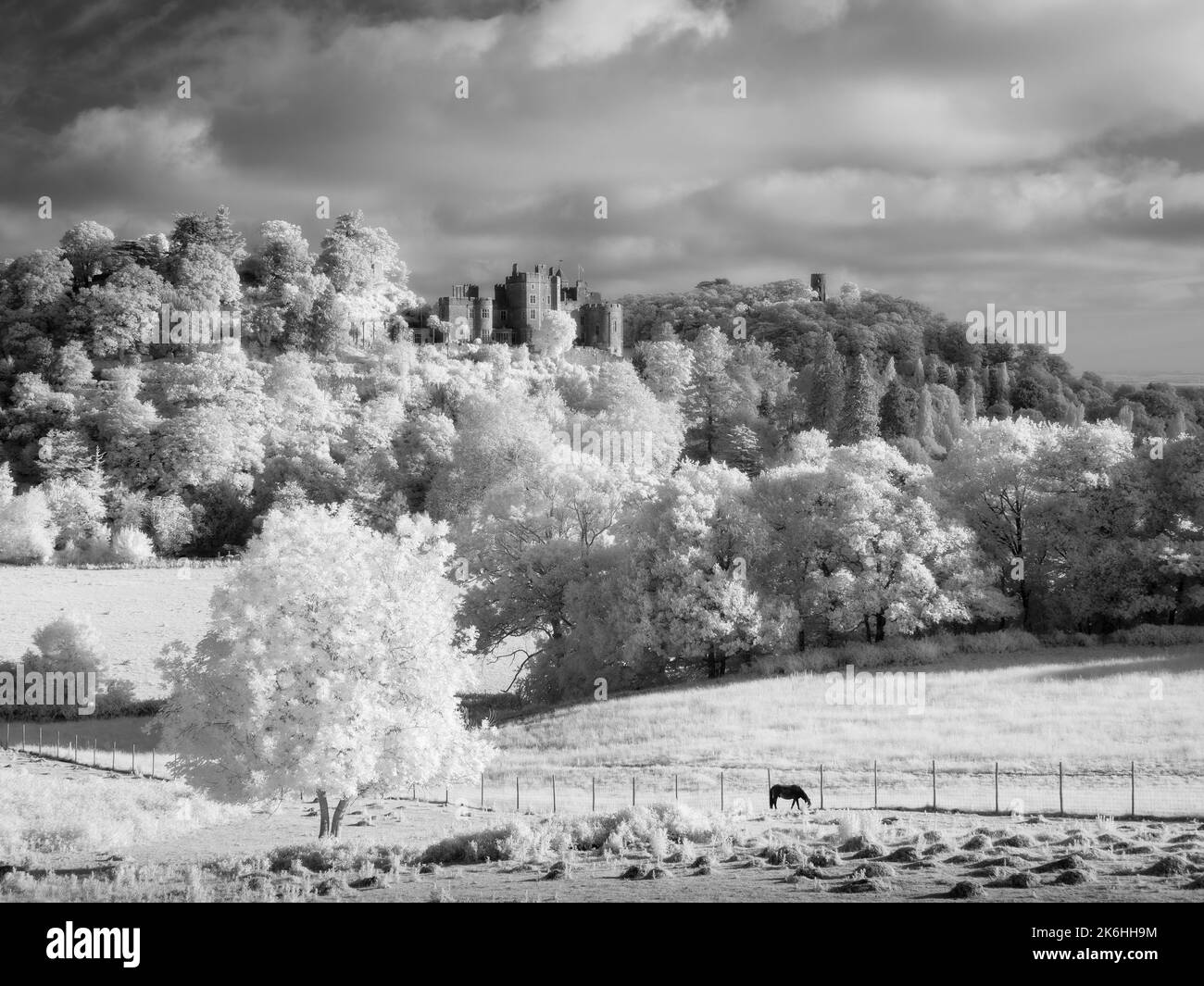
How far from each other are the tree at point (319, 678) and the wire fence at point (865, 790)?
2.84 meters

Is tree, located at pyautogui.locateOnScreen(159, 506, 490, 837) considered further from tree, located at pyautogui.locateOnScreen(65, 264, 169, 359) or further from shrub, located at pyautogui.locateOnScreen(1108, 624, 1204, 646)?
tree, located at pyautogui.locateOnScreen(65, 264, 169, 359)

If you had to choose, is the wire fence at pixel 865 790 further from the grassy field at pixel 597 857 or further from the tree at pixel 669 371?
the tree at pixel 669 371

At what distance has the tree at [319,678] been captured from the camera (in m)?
21.5

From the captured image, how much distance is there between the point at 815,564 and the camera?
47.2 metres

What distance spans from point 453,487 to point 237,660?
53107 millimetres

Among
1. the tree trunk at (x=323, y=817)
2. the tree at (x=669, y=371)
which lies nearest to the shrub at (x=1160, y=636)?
the tree trunk at (x=323, y=817)

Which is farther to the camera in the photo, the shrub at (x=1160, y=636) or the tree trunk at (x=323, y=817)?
the shrub at (x=1160, y=636)

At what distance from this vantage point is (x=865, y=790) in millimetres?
28938

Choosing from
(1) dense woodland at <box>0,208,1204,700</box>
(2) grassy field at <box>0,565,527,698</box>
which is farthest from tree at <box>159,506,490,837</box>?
(2) grassy field at <box>0,565,527,698</box>

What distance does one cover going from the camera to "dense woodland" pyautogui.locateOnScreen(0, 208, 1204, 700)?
45.5 m

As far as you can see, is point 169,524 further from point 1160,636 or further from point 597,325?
point 597,325

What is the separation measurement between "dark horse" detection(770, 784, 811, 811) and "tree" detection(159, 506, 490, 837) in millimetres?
7450
